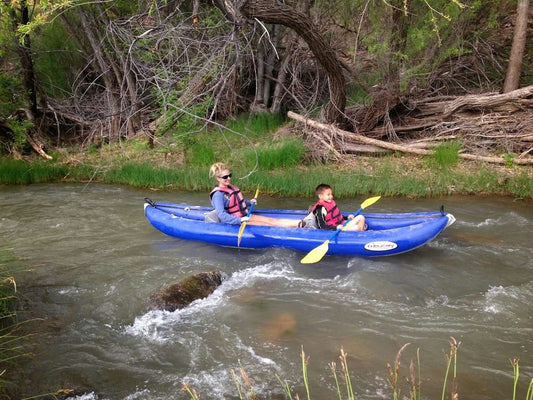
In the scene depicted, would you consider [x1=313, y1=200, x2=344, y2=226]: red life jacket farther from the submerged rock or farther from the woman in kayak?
the submerged rock

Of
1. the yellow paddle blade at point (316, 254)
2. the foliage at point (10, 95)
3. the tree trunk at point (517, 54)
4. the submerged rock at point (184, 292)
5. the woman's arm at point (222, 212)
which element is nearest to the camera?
the submerged rock at point (184, 292)

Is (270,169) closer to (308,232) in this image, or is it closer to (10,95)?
(308,232)

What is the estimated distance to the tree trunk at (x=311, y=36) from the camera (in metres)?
6.58

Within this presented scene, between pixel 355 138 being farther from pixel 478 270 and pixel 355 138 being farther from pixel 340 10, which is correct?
pixel 478 270

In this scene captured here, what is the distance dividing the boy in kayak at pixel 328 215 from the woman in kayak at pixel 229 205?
42 cm

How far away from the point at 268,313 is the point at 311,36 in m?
4.87

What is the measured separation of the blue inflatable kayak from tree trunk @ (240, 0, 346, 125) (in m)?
2.73

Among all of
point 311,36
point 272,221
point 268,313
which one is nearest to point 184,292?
point 268,313

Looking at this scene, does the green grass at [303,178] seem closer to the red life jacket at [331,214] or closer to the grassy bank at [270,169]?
the grassy bank at [270,169]

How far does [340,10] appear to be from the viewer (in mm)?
9188

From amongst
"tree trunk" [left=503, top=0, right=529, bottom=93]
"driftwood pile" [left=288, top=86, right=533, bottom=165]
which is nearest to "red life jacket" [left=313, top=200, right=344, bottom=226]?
"driftwood pile" [left=288, top=86, right=533, bottom=165]

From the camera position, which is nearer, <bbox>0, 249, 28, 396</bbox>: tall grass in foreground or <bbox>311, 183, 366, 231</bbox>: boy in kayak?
<bbox>0, 249, 28, 396</bbox>: tall grass in foreground

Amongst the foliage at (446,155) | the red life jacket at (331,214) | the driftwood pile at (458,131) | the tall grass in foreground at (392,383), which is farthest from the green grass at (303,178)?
the tall grass in foreground at (392,383)

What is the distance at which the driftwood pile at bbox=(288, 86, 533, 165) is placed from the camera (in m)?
8.40
